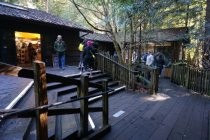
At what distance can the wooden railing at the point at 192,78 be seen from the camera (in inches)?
406

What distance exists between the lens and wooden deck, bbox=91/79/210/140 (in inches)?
198

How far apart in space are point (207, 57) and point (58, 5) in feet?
81.8

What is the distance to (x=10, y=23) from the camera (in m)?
10.8

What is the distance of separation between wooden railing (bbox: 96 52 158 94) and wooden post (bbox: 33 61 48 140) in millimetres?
7769

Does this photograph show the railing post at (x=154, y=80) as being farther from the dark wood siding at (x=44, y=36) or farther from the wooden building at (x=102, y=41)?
the wooden building at (x=102, y=41)

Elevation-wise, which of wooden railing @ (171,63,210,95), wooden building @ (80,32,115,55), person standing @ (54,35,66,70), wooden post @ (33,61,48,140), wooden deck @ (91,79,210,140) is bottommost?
wooden deck @ (91,79,210,140)

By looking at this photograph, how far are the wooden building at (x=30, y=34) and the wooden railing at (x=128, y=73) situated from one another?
344 cm

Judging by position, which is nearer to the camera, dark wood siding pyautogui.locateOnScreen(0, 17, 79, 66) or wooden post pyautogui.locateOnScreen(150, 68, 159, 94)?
wooden post pyautogui.locateOnScreen(150, 68, 159, 94)

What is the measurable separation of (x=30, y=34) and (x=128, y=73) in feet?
24.5

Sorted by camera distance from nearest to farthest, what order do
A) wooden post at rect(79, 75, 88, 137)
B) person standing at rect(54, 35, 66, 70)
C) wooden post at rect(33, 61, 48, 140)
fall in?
wooden post at rect(33, 61, 48, 140) → wooden post at rect(79, 75, 88, 137) → person standing at rect(54, 35, 66, 70)

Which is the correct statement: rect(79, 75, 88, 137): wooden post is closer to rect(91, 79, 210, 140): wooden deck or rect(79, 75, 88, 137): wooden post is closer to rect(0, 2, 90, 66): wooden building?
rect(91, 79, 210, 140): wooden deck

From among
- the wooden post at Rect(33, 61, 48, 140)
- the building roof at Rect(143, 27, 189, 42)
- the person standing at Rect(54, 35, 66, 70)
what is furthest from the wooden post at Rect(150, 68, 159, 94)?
the building roof at Rect(143, 27, 189, 42)

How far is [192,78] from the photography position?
11.3 m

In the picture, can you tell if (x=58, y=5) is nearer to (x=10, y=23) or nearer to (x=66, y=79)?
(x=10, y=23)
